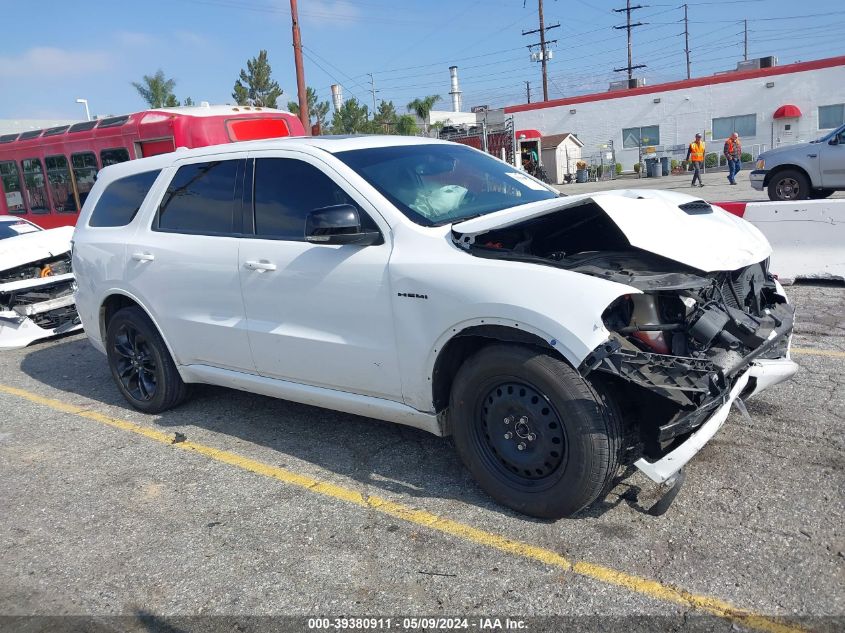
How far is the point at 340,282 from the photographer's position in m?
3.92

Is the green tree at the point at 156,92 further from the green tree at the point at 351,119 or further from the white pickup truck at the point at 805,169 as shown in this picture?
the white pickup truck at the point at 805,169

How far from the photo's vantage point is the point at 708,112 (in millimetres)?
36625

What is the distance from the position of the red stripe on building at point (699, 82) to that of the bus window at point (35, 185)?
3124cm

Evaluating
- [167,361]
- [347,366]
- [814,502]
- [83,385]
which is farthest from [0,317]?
[814,502]

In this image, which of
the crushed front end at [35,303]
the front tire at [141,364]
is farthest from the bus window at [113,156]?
the front tire at [141,364]

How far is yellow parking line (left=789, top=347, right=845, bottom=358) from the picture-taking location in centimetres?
551

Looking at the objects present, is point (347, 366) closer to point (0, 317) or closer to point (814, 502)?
point (814, 502)

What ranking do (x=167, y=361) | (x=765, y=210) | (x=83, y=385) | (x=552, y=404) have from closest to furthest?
1. (x=552, y=404)
2. (x=167, y=361)
3. (x=83, y=385)
4. (x=765, y=210)

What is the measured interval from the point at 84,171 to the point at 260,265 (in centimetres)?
1148

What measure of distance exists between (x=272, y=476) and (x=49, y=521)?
1.21 metres

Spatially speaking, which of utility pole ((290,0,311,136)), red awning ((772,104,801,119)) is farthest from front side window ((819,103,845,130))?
utility pole ((290,0,311,136))

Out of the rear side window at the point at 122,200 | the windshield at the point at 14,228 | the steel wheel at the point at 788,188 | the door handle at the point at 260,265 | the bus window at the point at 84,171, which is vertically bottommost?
the steel wheel at the point at 788,188

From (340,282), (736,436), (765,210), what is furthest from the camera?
(765,210)

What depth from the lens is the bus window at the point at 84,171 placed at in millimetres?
13758
